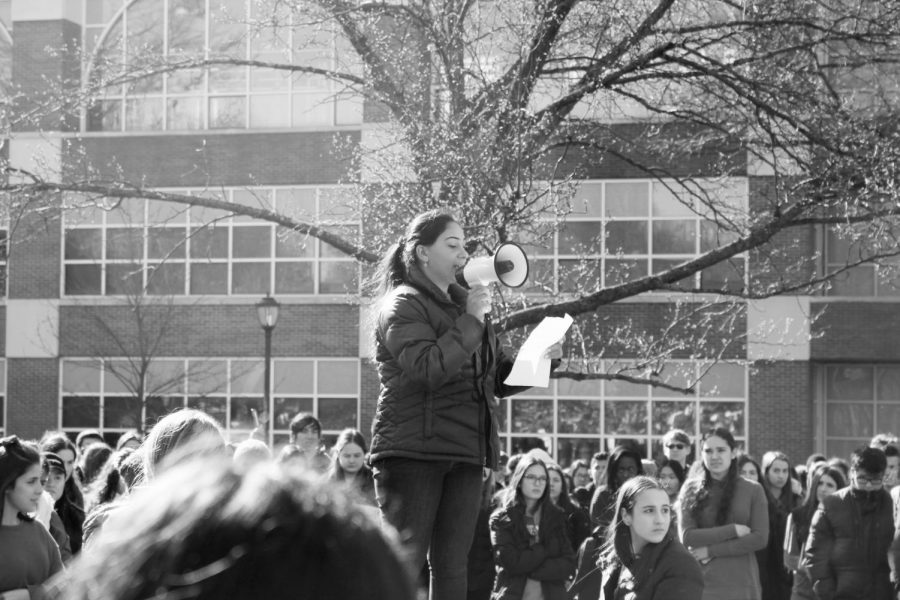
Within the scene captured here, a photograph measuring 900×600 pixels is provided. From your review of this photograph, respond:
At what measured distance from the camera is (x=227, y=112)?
30609 millimetres

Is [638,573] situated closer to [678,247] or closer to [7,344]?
[678,247]

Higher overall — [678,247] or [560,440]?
[678,247]

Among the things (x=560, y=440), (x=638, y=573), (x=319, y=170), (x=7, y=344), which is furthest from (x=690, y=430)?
(x=638, y=573)

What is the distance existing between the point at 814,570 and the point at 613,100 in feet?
18.4

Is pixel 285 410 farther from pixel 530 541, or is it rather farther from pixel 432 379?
pixel 432 379

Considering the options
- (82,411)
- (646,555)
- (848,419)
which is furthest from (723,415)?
(646,555)

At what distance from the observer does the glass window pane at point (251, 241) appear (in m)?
30.4

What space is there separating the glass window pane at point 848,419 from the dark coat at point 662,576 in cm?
2308

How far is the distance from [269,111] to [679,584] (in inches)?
994

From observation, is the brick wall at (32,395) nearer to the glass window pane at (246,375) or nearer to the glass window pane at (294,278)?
the glass window pane at (246,375)

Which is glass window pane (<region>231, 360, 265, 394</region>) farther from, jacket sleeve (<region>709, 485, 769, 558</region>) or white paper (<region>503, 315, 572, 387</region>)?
white paper (<region>503, 315, 572, 387</region>)

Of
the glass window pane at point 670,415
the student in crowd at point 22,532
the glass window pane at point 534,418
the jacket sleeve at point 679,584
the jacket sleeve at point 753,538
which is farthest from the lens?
the glass window pane at point 534,418

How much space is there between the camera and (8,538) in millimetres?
6273

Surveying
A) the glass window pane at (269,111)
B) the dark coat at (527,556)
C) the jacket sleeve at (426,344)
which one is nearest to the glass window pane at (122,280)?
the glass window pane at (269,111)
